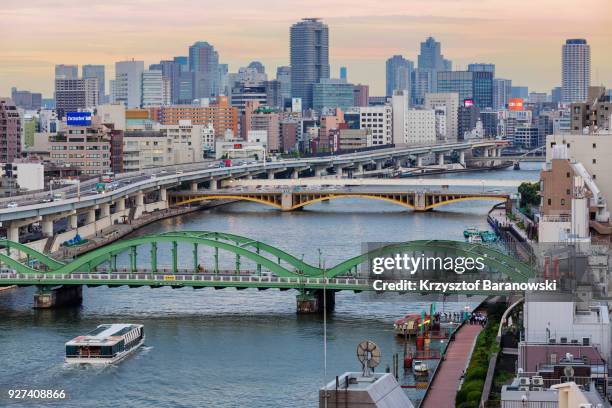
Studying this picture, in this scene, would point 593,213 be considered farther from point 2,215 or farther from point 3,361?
point 2,215

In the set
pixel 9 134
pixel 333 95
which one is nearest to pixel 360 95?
pixel 333 95

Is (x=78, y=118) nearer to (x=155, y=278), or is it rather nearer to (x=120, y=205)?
(x=120, y=205)

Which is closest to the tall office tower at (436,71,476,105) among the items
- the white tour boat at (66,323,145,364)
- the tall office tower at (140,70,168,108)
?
the tall office tower at (140,70,168,108)

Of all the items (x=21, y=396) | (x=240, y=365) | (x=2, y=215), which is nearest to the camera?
(x=21, y=396)

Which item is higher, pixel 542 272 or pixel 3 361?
pixel 542 272

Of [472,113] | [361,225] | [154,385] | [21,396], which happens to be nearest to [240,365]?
[154,385]
